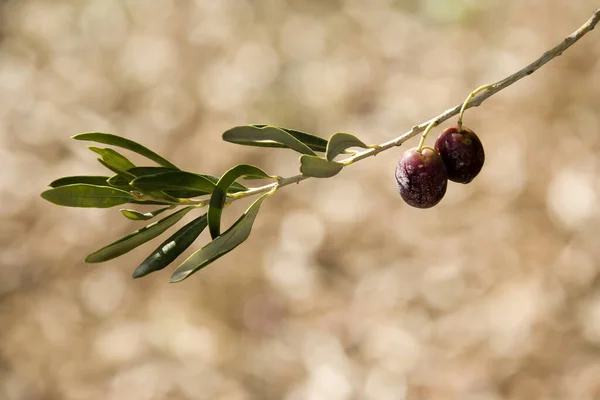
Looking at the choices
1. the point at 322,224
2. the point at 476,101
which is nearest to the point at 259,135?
the point at 476,101

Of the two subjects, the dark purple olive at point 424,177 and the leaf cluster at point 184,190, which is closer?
the leaf cluster at point 184,190

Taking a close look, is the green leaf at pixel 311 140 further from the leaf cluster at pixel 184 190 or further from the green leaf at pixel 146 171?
the green leaf at pixel 146 171

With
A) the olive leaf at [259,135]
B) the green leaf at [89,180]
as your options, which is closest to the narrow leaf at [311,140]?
the olive leaf at [259,135]

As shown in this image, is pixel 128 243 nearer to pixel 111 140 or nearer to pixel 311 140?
pixel 111 140

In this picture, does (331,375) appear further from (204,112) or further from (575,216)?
(204,112)

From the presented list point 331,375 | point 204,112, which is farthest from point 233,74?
point 331,375

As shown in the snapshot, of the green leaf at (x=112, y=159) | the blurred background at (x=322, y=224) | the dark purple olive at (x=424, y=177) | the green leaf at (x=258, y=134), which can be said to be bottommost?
the green leaf at (x=112, y=159)

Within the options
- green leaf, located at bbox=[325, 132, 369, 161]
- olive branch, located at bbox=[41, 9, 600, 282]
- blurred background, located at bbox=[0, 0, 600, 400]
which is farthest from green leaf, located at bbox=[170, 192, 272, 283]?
blurred background, located at bbox=[0, 0, 600, 400]
